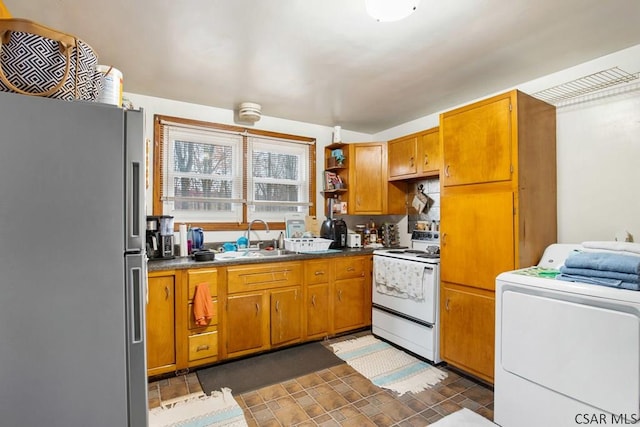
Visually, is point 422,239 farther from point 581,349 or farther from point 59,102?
point 59,102

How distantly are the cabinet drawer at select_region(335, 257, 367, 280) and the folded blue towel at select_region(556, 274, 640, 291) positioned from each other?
5.83 ft

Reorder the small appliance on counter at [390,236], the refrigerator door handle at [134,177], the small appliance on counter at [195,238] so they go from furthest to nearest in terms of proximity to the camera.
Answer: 1. the small appliance on counter at [390,236]
2. the small appliance on counter at [195,238]
3. the refrigerator door handle at [134,177]

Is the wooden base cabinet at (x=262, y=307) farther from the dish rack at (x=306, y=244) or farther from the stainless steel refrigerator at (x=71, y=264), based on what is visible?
the stainless steel refrigerator at (x=71, y=264)

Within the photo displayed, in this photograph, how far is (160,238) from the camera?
2.64 m

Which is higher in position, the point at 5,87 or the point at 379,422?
the point at 5,87

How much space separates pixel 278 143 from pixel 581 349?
3100mm

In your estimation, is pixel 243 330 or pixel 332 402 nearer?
pixel 332 402

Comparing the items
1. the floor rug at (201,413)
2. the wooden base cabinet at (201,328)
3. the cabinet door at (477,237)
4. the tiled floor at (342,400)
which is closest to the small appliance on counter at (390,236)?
the cabinet door at (477,237)

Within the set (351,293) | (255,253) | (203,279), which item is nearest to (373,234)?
(351,293)

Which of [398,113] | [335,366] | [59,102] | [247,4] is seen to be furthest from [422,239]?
[59,102]

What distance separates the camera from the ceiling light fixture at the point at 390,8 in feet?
4.74

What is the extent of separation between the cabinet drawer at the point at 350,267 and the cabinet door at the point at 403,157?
103cm

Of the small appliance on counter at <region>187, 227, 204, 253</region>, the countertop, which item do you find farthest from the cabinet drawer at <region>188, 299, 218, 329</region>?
the small appliance on counter at <region>187, 227, 204, 253</region>

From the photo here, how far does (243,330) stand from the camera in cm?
263
